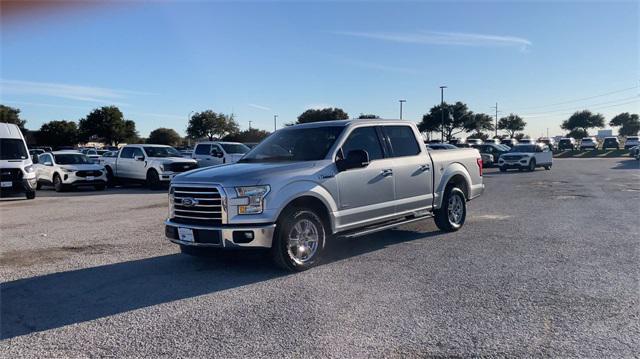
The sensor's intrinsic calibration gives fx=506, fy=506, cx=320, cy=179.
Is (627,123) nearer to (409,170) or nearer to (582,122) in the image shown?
(582,122)

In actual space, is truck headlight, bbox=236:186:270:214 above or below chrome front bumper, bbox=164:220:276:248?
above

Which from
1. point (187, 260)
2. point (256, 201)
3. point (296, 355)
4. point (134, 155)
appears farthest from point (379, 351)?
point (134, 155)

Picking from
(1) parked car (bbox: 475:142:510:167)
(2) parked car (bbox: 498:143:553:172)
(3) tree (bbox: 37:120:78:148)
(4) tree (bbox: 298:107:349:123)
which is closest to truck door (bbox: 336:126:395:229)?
(2) parked car (bbox: 498:143:553:172)

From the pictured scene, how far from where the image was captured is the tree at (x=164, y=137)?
88938 mm

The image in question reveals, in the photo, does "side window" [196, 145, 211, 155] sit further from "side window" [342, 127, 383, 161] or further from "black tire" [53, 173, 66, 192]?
"side window" [342, 127, 383, 161]

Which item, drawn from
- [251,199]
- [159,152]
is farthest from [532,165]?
[251,199]

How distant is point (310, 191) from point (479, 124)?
268ft

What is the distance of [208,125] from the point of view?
79.0 meters

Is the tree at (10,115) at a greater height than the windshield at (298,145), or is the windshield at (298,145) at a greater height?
the tree at (10,115)

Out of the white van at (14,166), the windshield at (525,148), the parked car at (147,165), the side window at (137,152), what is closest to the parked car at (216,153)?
the parked car at (147,165)

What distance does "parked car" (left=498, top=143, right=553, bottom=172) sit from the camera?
29.6 meters

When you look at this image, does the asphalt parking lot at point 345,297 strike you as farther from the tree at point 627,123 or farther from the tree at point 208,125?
the tree at point 627,123

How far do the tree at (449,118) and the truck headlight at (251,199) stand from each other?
253ft

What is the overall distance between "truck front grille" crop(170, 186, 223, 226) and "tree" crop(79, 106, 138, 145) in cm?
7660
